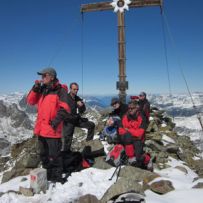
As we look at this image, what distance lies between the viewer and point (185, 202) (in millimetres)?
6008

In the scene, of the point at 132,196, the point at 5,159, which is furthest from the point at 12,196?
the point at 5,159

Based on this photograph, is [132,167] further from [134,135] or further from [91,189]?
[91,189]

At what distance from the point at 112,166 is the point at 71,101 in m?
2.77

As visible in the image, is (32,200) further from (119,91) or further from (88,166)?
(119,91)

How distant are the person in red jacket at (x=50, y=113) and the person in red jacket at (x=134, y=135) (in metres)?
2.57

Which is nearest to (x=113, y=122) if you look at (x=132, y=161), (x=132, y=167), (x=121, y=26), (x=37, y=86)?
(x=132, y=161)

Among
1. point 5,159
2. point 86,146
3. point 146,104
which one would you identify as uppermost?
point 146,104

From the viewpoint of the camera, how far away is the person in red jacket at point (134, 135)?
9.34 meters

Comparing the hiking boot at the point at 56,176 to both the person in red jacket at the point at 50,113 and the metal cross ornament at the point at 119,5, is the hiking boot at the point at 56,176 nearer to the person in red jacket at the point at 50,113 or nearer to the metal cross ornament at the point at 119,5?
the person in red jacket at the point at 50,113

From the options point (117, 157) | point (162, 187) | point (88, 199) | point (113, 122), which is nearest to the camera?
point (88, 199)

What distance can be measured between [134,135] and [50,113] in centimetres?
320

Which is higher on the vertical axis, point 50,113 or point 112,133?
point 50,113

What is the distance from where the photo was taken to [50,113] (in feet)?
25.6

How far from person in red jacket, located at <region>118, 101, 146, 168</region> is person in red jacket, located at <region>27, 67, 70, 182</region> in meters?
2.57
